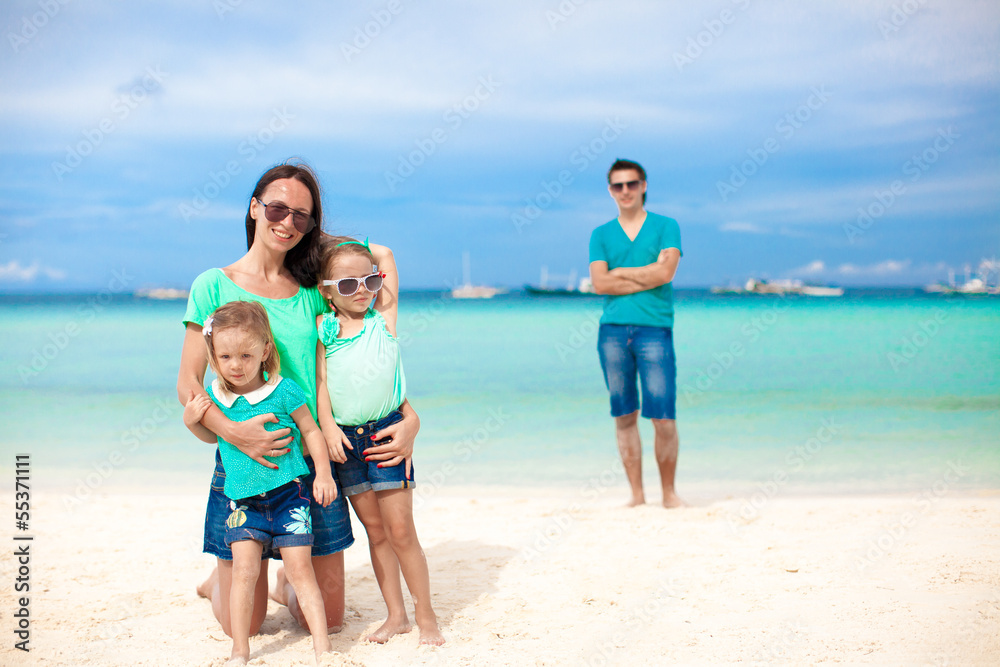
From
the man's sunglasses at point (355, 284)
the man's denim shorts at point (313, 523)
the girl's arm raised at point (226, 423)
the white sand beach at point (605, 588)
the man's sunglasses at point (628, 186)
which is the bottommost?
the white sand beach at point (605, 588)

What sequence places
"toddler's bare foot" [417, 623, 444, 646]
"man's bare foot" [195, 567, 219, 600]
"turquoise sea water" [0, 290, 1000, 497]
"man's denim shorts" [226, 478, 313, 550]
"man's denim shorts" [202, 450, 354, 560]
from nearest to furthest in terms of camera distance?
"man's denim shorts" [226, 478, 313, 550] < "man's denim shorts" [202, 450, 354, 560] < "toddler's bare foot" [417, 623, 444, 646] < "man's bare foot" [195, 567, 219, 600] < "turquoise sea water" [0, 290, 1000, 497]

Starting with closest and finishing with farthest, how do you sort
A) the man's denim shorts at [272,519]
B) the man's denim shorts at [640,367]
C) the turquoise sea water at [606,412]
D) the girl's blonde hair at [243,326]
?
the girl's blonde hair at [243,326], the man's denim shorts at [272,519], the man's denim shorts at [640,367], the turquoise sea water at [606,412]

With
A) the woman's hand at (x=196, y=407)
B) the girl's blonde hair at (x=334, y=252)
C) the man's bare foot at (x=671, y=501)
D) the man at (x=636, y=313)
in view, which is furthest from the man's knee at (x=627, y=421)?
the woman's hand at (x=196, y=407)

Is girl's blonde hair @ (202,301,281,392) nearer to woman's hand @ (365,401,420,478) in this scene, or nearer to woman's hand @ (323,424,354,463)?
woman's hand @ (323,424,354,463)

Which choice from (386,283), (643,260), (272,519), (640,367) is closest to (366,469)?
(272,519)

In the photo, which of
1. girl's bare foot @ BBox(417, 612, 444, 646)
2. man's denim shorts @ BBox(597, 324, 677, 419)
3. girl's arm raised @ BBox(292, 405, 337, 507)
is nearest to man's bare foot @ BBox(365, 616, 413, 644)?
girl's bare foot @ BBox(417, 612, 444, 646)

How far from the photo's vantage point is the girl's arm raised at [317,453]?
279 centimetres

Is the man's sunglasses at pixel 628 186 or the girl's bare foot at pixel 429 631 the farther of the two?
the man's sunglasses at pixel 628 186

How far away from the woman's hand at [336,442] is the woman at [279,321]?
107mm

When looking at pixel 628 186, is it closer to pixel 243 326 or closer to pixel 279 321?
pixel 279 321

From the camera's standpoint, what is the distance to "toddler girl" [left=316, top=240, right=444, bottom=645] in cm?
287

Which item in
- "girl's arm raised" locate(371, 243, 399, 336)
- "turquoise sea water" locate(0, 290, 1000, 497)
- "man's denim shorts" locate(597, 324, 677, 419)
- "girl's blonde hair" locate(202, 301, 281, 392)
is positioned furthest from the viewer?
"turquoise sea water" locate(0, 290, 1000, 497)

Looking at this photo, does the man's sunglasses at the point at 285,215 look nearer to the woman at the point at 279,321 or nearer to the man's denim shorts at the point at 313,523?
the woman at the point at 279,321

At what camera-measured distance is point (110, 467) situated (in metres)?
7.58
